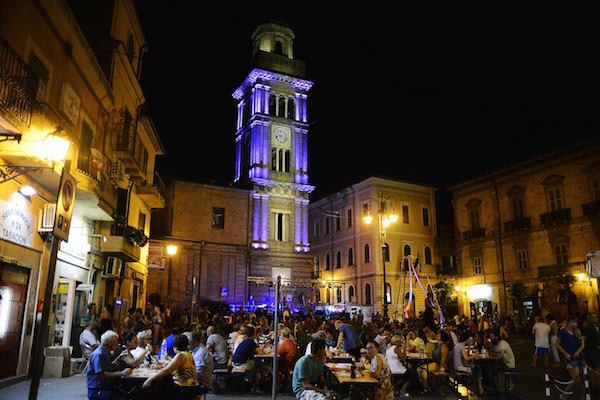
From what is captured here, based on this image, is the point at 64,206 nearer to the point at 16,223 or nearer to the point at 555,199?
the point at 16,223

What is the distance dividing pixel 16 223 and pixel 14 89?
3.11 metres

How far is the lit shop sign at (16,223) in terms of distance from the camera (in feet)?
33.3

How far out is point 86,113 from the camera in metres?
15.1

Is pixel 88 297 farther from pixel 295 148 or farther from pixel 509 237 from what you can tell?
pixel 509 237

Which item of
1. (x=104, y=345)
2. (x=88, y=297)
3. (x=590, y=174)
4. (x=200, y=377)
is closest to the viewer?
(x=104, y=345)

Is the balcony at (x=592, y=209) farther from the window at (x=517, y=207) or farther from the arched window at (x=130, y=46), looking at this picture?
the arched window at (x=130, y=46)

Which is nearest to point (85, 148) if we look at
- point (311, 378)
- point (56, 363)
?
point (56, 363)

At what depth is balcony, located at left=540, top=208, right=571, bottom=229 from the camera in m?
32.4

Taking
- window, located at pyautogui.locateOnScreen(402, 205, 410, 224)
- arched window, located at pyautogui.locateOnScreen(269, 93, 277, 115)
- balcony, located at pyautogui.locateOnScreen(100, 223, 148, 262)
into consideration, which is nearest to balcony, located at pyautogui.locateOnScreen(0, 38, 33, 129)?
balcony, located at pyautogui.locateOnScreen(100, 223, 148, 262)

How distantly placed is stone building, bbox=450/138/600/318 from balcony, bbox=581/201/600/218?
1cm

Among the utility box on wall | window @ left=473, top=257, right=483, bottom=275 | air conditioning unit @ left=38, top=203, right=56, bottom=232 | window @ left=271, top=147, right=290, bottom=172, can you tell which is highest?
window @ left=271, top=147, right=290, bottom=172

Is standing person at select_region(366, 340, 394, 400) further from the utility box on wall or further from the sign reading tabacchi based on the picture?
the utility box on wall

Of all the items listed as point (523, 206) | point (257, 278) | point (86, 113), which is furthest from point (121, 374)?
point (523, 206)

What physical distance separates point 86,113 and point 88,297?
6514mm
